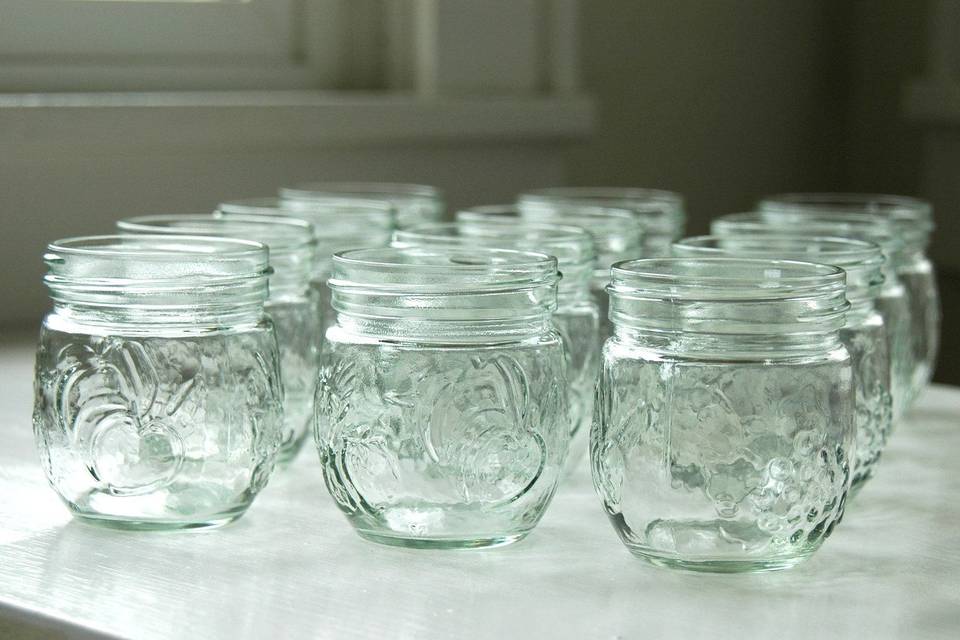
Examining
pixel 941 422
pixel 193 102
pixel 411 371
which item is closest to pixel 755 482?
pixel 411 371

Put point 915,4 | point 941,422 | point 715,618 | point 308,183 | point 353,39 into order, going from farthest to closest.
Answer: point 915,4
point 353,39
point 308,183
point 941,422
point 715,618

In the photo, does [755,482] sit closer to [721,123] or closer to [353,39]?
[353,39]

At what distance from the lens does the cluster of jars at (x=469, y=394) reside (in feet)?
1.99

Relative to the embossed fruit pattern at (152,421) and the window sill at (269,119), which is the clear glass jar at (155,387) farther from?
the window sill at (269,119)

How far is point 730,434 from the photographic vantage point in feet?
Result: 1.97

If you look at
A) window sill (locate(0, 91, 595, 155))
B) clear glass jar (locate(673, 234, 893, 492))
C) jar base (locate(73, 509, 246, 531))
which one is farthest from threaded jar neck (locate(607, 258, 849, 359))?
window sill (locate(0, 91, 595, 155))

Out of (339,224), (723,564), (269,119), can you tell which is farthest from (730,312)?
(269,119)

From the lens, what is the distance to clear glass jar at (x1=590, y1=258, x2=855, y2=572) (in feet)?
1.98

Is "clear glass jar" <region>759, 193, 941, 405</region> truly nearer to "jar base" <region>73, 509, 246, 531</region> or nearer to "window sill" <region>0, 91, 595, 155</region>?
"jar base" <region>73, 509, 246, 531</region>

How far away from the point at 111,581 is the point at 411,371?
0.16 metres

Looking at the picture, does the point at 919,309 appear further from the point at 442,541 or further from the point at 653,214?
the point at 442,541

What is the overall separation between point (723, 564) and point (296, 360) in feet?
0.99

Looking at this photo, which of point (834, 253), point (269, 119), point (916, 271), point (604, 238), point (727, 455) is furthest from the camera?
point (269, 119)

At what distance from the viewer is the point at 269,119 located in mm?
1497
